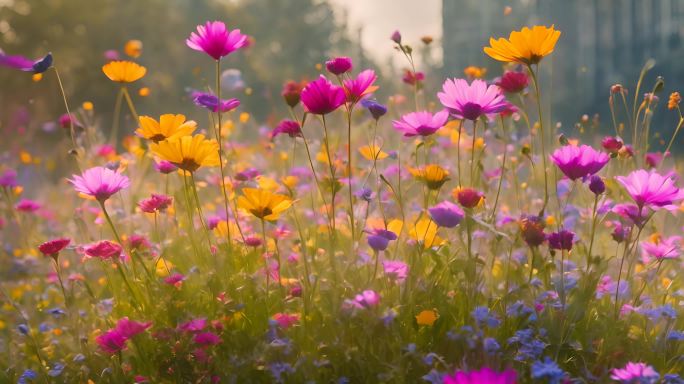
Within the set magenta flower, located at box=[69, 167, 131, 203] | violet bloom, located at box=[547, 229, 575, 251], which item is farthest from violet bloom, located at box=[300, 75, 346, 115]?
violet bloom, located at box=[547, 229, 575, 251]

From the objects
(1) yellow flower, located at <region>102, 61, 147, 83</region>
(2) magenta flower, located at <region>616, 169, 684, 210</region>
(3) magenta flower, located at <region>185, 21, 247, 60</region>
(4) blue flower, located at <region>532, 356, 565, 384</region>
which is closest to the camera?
(4) blue flower, located at <region>532, 356, 565, 384</region>

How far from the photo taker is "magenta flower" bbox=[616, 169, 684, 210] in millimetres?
1527

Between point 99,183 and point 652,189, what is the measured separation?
4.19 feet

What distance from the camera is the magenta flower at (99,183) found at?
5.48 ft

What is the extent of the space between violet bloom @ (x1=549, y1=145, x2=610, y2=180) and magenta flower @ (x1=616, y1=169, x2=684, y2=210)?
56 millimetres

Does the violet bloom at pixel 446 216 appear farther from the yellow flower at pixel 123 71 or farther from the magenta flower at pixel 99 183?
the yellow flower at pixel 123 71

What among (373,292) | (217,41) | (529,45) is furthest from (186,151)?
(529,45)

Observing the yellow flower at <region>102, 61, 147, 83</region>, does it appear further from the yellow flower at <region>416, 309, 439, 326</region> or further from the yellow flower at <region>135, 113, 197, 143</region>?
the yellow flower at <region>416, 309, 439, 326</region>

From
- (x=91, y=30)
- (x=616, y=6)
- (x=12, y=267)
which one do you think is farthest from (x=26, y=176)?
(x=616, y=6)

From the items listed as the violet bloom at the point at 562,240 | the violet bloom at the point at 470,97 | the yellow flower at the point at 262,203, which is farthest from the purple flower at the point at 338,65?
the violet bloom at the point at 562,240

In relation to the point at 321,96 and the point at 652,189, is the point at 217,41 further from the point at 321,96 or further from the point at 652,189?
the point at 652,189

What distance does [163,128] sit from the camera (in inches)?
72.6

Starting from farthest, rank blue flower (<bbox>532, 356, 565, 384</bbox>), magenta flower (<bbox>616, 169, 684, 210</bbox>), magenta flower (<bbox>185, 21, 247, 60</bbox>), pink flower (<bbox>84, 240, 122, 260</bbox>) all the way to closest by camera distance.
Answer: pink flower (<bbox>84, 240, 122, 260</bbox>) → magenta flower (<bbox>185, 21, 247, 60</bbox>) → magenta flower (<bbox>616, 169, 684, 210</bbox>) → blue flower (<bbox>532, 356, 565, 384</bbox>)

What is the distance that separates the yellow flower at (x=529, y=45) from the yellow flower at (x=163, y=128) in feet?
2.64
